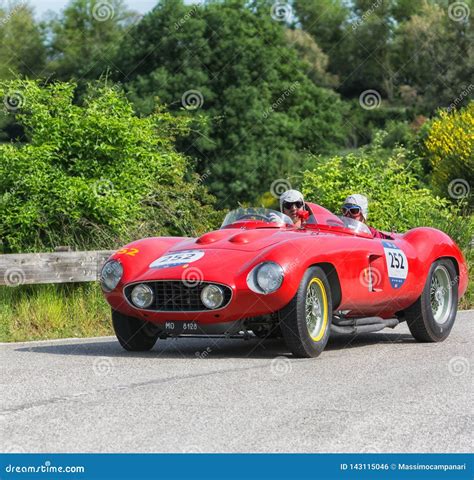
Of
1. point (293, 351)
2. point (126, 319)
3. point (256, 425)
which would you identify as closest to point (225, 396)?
point (256, 425)

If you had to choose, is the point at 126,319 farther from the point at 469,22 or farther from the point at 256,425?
the point at 469,22

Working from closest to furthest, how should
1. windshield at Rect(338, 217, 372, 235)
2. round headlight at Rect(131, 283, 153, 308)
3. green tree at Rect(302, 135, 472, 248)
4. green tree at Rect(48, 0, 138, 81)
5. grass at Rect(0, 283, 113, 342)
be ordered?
round headlight at Rect(131, 283, 153, 308), windshield at Rect(338, 217, 372, 235), grass at Rect(0, 283, 113, 342), green tree at Rect(302, 135, 472, 248), green tree at Rect(48, 0, 138, 81)

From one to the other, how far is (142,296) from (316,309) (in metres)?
1.49

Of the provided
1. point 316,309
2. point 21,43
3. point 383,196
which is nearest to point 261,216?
point 316,309

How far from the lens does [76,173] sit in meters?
15.9

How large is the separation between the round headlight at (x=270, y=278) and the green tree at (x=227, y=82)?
39.6m

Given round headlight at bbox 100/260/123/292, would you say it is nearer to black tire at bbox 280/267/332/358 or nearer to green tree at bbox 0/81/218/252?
black tire at bbox 280/267/332/358

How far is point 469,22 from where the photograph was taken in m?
67.4

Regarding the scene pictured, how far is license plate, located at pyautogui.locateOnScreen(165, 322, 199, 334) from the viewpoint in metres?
9.28

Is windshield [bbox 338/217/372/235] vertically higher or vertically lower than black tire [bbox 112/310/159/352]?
higher

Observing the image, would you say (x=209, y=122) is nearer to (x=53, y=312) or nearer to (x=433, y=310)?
(x=53, y=312)

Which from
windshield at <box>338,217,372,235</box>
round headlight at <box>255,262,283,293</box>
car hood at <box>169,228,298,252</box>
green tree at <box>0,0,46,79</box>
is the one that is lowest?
round headlight at <box>255,262,283,293</box>

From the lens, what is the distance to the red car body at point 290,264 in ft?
30.0

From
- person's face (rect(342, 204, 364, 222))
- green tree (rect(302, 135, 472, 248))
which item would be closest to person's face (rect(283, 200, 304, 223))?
person's face (rect(342, 204, 364, 222))
